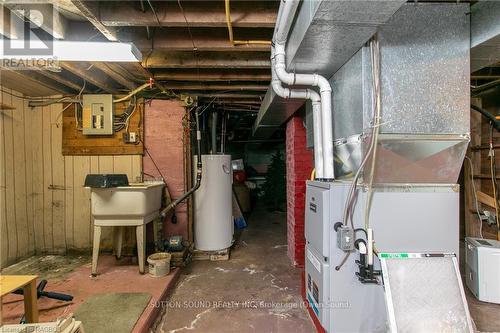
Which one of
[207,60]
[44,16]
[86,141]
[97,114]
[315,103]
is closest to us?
[44,16]

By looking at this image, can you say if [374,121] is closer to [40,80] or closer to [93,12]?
[93,12]

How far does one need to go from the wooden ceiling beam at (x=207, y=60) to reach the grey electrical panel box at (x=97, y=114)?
1.27 meters

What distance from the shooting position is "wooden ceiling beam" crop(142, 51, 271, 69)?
2.51 meters

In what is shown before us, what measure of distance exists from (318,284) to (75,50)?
8.37 feet

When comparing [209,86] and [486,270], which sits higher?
[209,86]

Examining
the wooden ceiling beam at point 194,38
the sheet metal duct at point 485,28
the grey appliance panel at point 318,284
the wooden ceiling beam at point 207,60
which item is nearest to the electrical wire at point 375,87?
the sheet metal duct at point 485,28

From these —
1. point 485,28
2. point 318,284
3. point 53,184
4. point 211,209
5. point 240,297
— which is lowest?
point 240,297

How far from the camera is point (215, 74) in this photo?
291 centimetres

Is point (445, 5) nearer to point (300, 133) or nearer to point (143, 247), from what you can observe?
point (300, 133)

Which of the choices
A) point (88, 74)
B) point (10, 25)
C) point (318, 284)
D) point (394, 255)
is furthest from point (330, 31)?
point (88, 74)

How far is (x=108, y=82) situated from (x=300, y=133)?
254 cm

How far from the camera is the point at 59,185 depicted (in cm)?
359

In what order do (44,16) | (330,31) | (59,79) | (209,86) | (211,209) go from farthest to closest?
1. (211,209)
2. (209,86)
3. (59,79)
4. (44,16)
5. (330,31)

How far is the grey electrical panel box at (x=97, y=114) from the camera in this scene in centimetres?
342
